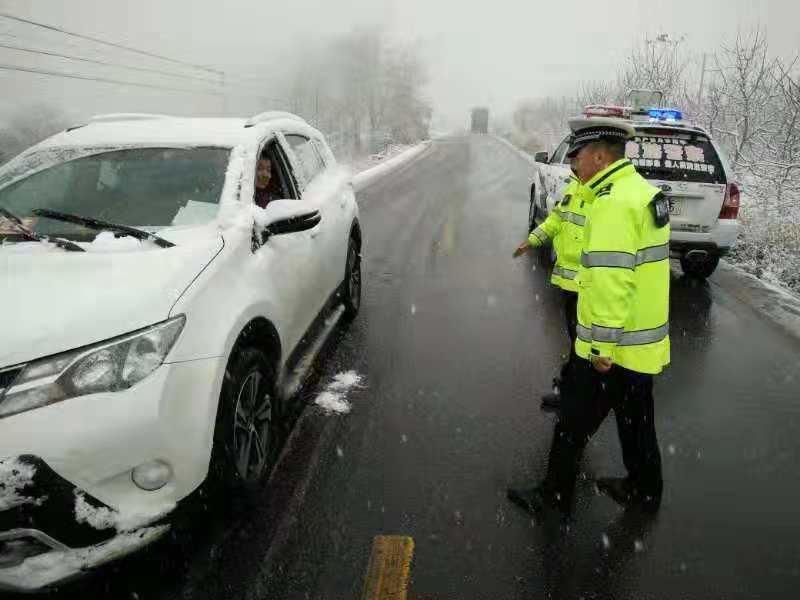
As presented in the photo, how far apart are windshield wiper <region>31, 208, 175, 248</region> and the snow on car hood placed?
54mm

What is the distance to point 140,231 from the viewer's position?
2.59 meters

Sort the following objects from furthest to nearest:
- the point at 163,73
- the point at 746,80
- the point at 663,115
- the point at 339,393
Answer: the point at 163,73 → the point at 746,80 → the point at 663,115 → the point at 339,393

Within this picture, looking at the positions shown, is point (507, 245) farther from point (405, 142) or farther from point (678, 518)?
point (405, 142)

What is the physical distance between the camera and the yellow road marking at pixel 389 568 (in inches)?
87.2

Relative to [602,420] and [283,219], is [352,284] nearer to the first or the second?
[283,219]

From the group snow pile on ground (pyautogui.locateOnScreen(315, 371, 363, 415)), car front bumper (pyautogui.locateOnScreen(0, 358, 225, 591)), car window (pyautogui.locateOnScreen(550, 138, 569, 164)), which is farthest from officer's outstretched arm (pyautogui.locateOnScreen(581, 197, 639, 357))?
car window (pyautogui.locateOnScreen(550, 138, 569, 164))

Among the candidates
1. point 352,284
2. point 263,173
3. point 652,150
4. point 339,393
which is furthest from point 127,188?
point 652,150

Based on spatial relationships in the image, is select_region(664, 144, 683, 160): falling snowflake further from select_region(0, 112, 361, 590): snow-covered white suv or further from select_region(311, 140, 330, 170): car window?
select_region(0, 112, 361, 590): snow-covered white suv

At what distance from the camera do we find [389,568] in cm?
233

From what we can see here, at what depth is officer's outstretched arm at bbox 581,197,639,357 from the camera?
2.14 meters

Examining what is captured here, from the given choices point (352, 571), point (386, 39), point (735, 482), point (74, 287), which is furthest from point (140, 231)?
point (386, 39)

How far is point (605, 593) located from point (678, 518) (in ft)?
2.34

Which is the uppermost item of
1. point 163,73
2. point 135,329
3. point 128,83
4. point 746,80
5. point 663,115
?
point 163,73

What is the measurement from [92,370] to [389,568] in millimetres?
1455
